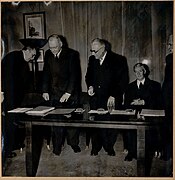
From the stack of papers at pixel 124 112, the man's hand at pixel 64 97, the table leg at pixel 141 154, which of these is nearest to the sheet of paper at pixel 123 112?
the stack of papers at pixel 124 112

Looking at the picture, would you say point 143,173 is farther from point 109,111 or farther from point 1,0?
point 1,0

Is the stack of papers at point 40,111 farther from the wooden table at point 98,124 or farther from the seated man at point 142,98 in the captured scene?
the seated man at point 142,98

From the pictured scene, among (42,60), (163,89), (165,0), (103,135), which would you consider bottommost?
(103,135)

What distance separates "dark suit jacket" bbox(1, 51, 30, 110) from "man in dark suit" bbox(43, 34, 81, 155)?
0.11m

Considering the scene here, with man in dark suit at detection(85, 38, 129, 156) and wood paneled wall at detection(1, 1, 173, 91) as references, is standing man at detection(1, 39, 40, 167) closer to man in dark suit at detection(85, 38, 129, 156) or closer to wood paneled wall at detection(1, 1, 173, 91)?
wood paneled wall at detection(1, 1, 173, 91)

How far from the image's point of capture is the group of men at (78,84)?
1686 mm

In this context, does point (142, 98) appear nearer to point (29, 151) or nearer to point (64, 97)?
point (64, 97)

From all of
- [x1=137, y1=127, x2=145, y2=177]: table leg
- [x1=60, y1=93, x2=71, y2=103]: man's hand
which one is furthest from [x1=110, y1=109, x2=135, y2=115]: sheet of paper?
[x1=60, y1=93, x2=71, y2=103]: man's hand

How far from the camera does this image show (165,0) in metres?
1.67

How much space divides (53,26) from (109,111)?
507mm

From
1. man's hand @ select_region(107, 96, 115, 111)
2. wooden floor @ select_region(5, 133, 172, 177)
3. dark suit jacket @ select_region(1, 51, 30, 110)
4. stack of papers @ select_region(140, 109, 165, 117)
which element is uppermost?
dark suit jacket @ select_region(1, 51, 30, 110)

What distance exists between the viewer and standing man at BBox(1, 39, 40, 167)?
171cm

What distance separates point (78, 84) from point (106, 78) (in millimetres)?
144

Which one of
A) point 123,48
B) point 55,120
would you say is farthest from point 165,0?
point 55,120
